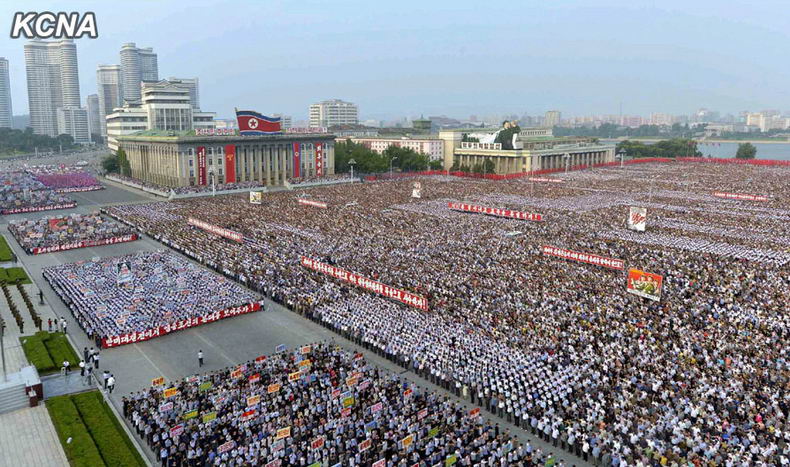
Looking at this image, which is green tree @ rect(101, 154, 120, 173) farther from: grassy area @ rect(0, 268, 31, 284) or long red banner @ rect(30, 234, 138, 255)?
grassy area @ rect(0, 268, 31, 284)

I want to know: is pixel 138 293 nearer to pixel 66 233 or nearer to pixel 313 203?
pixel 66 233

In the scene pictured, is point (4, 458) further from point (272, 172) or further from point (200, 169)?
point (272, 172)

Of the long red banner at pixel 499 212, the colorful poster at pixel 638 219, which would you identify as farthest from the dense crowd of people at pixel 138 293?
the colorful poster at pixel 638 219

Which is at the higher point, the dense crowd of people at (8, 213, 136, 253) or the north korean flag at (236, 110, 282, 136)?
the north korean flag at (236, 110, 282, 136)

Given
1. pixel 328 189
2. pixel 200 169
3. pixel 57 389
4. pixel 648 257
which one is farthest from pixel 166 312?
pixel 200 169

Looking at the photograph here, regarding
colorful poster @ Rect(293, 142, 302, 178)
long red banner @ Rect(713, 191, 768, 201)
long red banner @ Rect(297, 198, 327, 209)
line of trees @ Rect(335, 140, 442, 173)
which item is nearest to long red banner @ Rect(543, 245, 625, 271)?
long red banner @ Rect(297, 198, 327, 209)

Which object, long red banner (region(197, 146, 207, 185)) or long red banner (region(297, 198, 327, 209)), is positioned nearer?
long red banner (region(297, 198, 327, 209))
